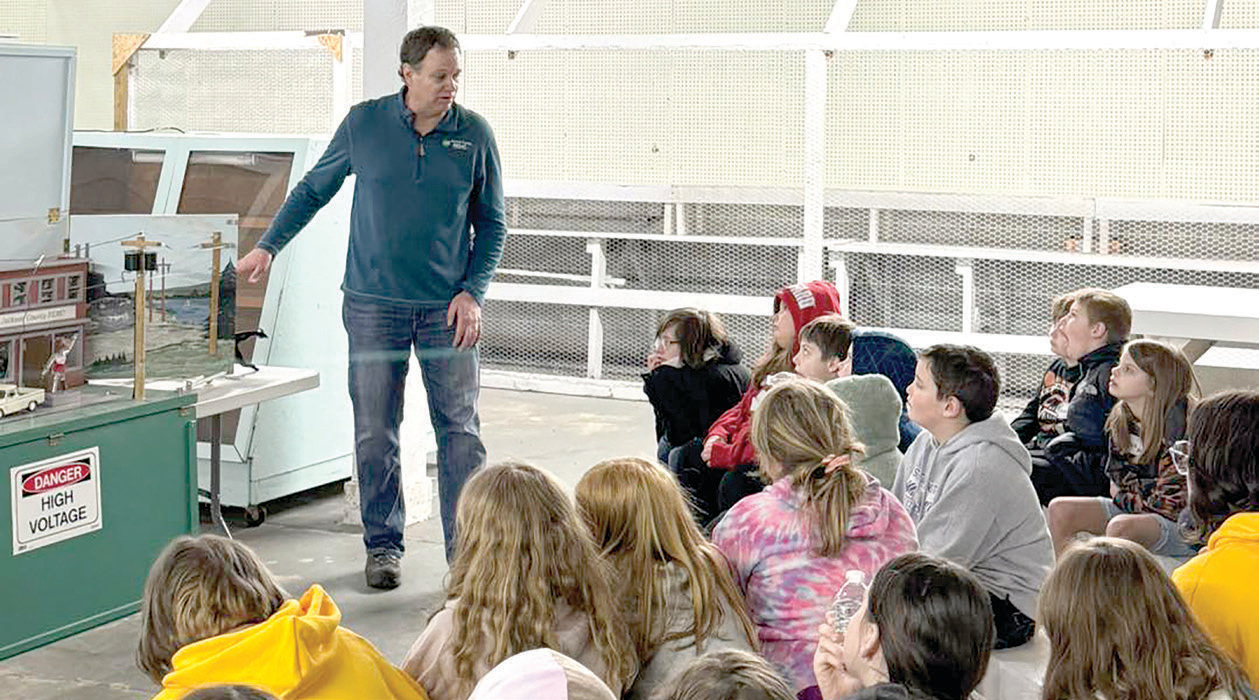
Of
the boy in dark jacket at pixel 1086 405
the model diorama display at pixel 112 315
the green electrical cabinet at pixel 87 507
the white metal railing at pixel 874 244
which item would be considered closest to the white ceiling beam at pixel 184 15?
the white metal railing at pixel 874 244

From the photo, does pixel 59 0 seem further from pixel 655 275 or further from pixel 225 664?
pixel 225 664

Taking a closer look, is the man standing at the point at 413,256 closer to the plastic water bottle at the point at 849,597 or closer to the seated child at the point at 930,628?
the plastic water bottle at the point at 849,597

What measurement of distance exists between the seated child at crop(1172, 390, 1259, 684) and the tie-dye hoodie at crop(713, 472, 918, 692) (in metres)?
0.60

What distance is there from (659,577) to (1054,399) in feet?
8.00

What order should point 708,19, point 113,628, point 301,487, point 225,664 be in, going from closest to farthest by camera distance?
1. point 225,664
2. point 113,628
3. point 301,487
4. point 708,19

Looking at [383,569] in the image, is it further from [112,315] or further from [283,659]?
[283,659]

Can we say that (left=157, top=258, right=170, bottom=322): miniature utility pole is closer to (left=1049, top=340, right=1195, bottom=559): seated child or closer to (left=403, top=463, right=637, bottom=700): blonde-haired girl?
(left=403, top=463, right=637, bottom=700): blonde-haired girl

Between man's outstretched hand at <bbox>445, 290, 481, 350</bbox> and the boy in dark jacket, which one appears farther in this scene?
man's outstretched hand at <bbox>445, 290, 481, 350</bbox>

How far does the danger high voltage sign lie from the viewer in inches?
164

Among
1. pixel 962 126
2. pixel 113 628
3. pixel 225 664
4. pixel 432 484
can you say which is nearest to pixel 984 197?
pixel 962 126

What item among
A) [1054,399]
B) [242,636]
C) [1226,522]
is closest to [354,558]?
[1054,399]

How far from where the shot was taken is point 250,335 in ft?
19.5

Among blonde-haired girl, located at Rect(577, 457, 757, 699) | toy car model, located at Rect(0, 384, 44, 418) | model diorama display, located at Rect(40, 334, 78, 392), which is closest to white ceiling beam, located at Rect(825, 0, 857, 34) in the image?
model diorama display, located at Rect(40, 334, 78, 392)

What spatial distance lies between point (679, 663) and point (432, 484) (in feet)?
11.9
